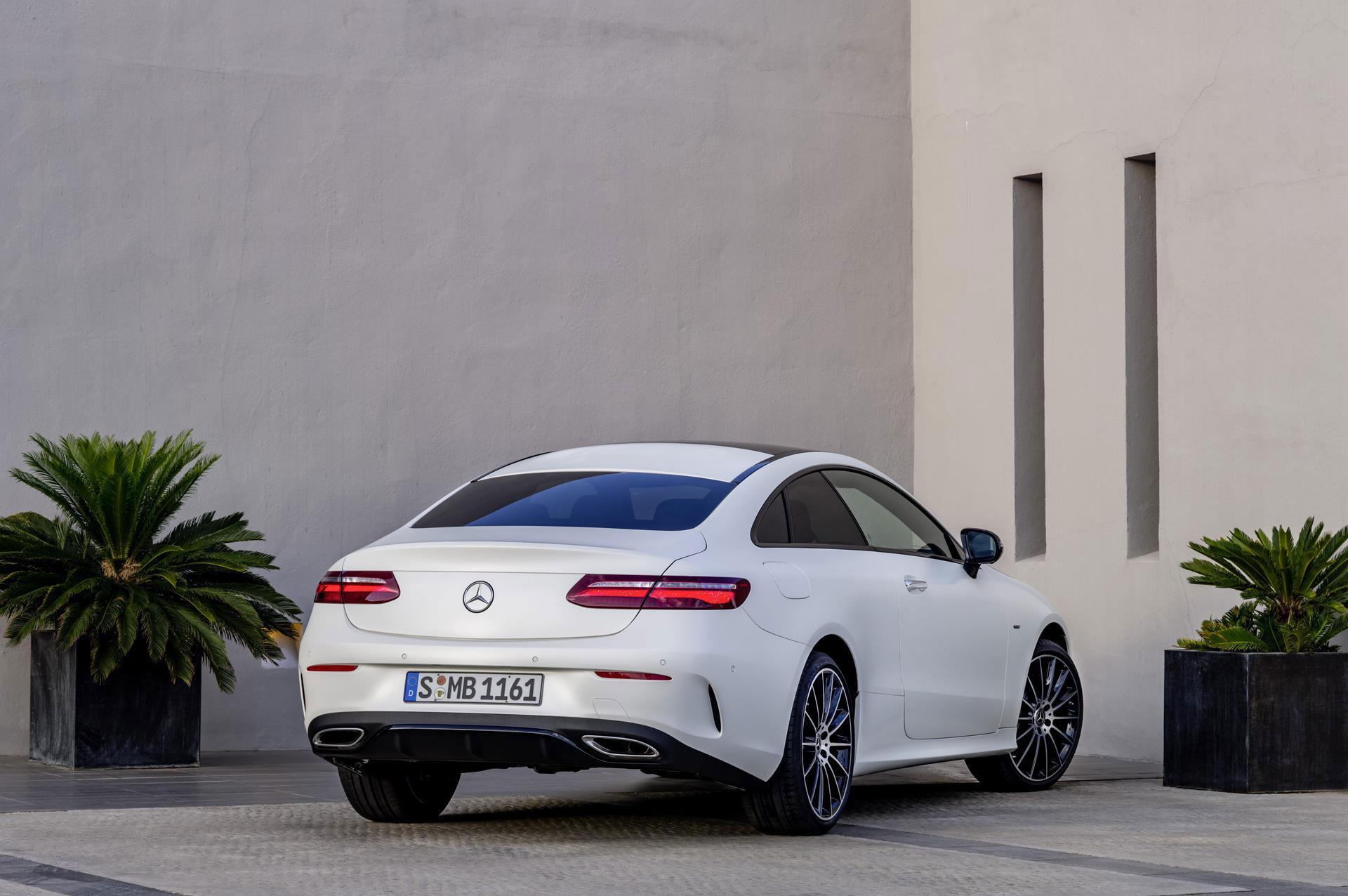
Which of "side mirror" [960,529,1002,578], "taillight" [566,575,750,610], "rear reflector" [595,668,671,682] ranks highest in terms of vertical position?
"side mirror" [960,529,1002,578]

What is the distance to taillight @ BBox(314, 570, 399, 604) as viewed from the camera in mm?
6922

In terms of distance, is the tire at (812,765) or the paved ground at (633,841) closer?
the paved ground at (633,841)

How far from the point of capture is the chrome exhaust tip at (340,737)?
6.84m

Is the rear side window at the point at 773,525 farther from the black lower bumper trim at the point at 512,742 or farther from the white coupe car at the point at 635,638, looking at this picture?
the black lower bumper trim at the point at 512,742

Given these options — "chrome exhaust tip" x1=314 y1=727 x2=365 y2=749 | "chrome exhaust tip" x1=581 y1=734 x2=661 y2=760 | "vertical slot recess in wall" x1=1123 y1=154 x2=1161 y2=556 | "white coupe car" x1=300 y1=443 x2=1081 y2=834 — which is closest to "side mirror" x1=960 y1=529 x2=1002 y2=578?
"white coupe car" x1=300 y1=443 x2=1081 y2=834

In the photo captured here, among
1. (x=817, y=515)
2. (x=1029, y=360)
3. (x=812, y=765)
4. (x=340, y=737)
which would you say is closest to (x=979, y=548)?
(x=817, y=515)

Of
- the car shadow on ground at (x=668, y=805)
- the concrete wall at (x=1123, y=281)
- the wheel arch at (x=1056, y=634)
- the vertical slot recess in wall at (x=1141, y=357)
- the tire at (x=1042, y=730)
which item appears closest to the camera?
the car shadow on ground at (x=668, y=805)

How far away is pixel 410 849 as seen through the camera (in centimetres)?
676

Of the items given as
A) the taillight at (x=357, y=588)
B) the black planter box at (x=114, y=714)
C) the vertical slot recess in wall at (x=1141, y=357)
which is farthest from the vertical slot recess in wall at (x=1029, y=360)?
the taillight at (x=357, y=588)

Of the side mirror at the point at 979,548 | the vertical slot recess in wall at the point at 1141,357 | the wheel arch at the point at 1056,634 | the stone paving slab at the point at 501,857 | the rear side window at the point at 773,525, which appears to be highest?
the vertical slot recess in wall at the point at 1141,357

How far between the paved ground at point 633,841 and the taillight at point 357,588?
899 millimetres

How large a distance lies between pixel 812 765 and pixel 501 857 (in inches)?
53.2

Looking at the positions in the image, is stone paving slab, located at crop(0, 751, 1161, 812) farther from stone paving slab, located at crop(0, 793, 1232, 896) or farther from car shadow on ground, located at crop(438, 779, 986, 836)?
stone paving slab, located at crop(0, 793, 1232, 896)

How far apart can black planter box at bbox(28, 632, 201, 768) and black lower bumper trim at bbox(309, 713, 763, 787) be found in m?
3.61
